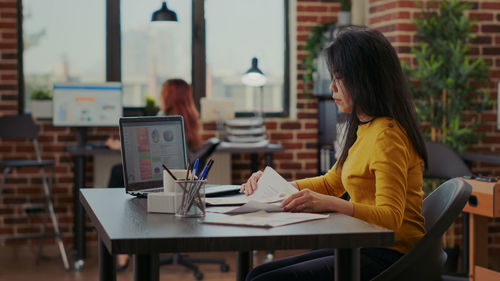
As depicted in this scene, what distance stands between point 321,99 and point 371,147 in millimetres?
3455

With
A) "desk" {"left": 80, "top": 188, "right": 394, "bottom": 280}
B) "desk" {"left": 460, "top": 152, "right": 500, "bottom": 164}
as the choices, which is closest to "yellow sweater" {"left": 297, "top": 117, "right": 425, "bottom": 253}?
"desk" {"left": 80, "top": 188, "right": 394, "bottom": 280}

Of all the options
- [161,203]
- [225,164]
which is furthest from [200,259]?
[161,203]

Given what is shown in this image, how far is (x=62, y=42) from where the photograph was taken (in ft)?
17.2

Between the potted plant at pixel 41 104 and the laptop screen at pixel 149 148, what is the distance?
2.90m

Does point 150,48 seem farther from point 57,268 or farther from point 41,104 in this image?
point 57,268

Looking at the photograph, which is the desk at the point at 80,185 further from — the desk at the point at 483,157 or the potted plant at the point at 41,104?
the desk at the point at 483,157

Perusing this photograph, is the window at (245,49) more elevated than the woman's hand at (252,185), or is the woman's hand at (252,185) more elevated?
the window at (245,49)

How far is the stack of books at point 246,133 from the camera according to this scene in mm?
4914

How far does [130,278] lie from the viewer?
429 centimetres

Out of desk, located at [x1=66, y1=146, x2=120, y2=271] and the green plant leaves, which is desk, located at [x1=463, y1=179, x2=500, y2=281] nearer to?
the green plant leaves

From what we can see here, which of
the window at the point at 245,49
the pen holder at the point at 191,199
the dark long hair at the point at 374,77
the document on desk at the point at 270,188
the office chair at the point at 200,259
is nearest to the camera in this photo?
the pen holder at the point at 191,199

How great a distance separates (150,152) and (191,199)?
0.56m

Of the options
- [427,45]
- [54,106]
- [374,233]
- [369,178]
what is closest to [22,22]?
[54,106]

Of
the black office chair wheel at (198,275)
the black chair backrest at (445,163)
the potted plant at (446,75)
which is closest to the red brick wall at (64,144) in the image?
the potted plant at (446,75)
